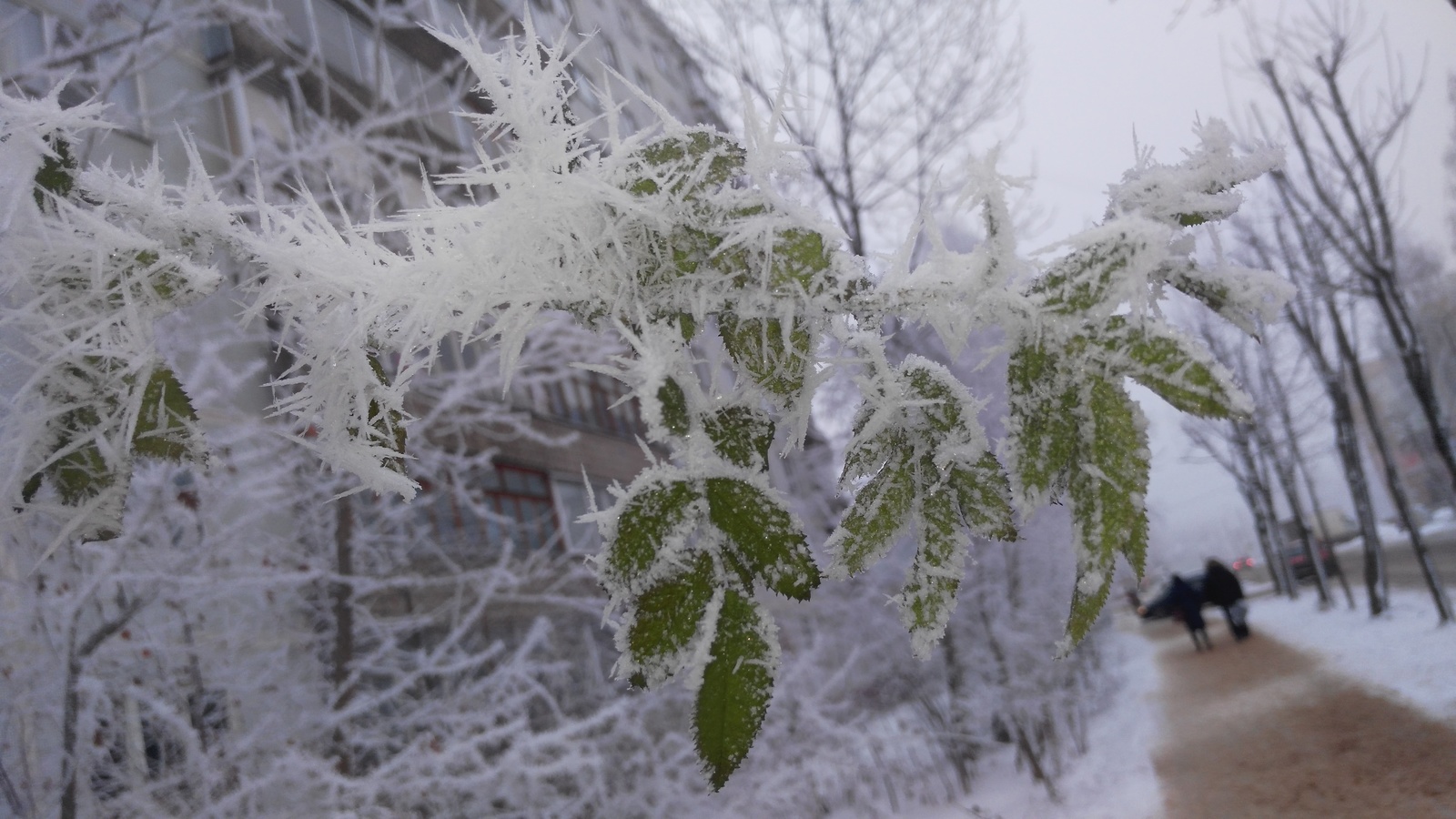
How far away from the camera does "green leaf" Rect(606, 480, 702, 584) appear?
1.65 ft

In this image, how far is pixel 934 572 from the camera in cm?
54

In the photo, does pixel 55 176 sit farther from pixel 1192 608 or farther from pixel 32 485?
pixel 1192 608

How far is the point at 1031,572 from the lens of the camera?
33.3 ft

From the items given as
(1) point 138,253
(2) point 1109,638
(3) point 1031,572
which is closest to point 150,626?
(1) point 138,253

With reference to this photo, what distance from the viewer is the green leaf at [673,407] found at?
1.64 feet

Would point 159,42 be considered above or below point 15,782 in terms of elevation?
above

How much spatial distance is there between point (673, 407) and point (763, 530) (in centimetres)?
9

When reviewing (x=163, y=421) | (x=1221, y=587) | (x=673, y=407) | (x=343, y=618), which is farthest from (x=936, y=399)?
(x=1221, y=587)

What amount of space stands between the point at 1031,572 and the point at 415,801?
A: 7.75 metres

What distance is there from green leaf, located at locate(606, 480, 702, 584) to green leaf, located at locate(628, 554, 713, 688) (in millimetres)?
18

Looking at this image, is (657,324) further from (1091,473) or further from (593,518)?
(1091,473)

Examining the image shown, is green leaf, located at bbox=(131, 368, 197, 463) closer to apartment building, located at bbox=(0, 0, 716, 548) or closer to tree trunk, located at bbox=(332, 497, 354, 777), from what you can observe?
apartment building, located at bbox=(0, 0, 716, 548)

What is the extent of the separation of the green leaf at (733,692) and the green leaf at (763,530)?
0.10 ft

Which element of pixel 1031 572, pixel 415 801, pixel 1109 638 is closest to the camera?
pixel 415 801
